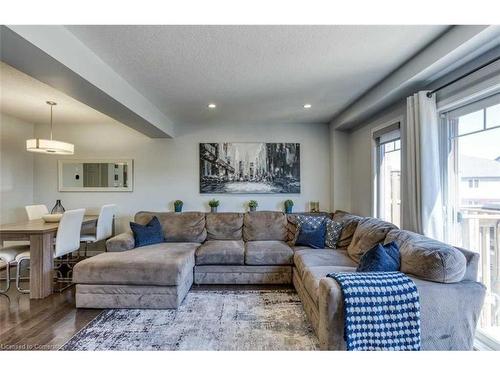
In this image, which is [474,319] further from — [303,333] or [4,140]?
[4,140]

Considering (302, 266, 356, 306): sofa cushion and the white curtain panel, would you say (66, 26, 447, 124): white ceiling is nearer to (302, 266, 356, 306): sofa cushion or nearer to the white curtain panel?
the white curtain panel

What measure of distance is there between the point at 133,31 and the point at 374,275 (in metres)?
2.49

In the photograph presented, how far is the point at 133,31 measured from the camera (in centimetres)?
193

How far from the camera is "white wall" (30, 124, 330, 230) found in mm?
4816

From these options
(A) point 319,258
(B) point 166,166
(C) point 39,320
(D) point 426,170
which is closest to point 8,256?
(C) point 39,320

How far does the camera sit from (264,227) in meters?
4.13

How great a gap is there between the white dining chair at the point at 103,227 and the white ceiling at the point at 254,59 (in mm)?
2000

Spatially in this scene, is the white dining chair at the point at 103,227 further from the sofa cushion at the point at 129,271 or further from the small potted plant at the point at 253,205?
the small potted plant at the point at 253,205

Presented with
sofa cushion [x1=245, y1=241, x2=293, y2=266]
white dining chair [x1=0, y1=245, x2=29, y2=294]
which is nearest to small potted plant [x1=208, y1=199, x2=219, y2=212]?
sofa cushion [x1=245, y1=241, x2=293, y2=266]

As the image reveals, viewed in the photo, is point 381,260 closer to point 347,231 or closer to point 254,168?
point 347,231

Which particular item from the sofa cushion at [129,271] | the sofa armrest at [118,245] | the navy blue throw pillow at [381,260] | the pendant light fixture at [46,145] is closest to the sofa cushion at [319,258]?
the navy blue throw pillow at [381,260]

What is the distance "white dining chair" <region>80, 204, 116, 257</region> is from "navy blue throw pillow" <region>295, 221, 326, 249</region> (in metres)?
3.09

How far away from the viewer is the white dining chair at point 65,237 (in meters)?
3.15
